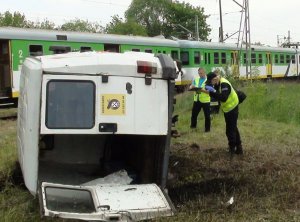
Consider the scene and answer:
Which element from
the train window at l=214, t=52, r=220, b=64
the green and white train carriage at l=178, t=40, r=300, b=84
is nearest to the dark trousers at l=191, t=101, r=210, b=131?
the green and white train carriage at l=178, t=40, r=300, b=84

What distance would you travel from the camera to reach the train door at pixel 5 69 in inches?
554

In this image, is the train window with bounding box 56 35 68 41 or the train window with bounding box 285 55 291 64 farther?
the train window with bounding box 285 55 291 64

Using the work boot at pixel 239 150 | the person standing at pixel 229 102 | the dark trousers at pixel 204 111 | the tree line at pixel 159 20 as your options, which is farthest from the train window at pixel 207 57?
the tree line at pixel 159 20

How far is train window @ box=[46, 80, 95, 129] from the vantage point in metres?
5.02

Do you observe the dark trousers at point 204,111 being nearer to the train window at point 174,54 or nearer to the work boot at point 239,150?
the work boot at point 239,150

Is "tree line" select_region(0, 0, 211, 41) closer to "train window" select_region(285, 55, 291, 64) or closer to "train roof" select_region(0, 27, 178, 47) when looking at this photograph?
"train window" select_region(285, 55, 291, 64)

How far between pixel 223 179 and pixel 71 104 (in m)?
2.28

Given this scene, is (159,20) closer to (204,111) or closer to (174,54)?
(174,54)

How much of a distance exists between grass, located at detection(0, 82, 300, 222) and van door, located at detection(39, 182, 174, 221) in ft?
0.67

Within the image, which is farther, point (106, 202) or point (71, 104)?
point (71, 104)

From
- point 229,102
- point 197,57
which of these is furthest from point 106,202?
point 197,57

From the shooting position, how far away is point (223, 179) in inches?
250

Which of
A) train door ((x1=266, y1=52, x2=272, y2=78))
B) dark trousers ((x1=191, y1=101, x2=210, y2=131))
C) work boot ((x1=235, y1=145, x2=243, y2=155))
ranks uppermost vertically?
train door ((x1=266, y1=52, x2=272, y2=78))

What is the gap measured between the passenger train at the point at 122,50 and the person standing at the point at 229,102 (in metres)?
1.66
